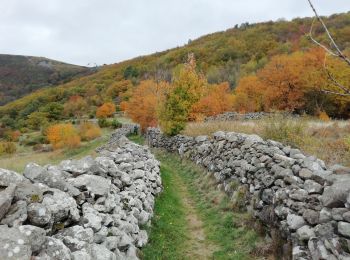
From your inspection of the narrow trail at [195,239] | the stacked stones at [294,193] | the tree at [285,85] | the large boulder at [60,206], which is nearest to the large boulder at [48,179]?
the large boulder at [60,206]

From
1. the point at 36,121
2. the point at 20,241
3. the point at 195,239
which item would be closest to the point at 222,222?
the point at 195,239

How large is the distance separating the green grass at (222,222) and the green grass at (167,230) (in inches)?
27.0

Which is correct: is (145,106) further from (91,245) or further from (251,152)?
(91,245)

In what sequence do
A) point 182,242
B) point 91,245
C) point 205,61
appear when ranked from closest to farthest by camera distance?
point 91,245
point 182,242
point 205,61

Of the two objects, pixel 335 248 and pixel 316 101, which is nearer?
pixel 335 248

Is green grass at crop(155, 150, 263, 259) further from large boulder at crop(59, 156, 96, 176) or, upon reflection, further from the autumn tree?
the autumn tree

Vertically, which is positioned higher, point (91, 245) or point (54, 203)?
point (54, 203)

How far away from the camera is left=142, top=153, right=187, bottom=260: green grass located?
780 cm

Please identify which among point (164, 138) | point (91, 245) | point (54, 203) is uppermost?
point (54, 203)

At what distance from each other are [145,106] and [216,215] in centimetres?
3737

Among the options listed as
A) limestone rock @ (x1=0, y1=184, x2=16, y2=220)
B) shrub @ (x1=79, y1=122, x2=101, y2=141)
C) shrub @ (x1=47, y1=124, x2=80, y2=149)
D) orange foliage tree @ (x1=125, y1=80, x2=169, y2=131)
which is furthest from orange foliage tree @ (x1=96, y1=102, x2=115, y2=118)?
limestone rock @ (x1=0, y1=184, x2=16, y2=220)

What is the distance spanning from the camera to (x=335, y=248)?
18.2 feet

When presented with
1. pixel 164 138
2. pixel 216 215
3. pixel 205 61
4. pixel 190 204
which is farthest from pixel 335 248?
pixel 205 61

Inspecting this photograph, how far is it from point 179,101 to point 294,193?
2107 centimetres
